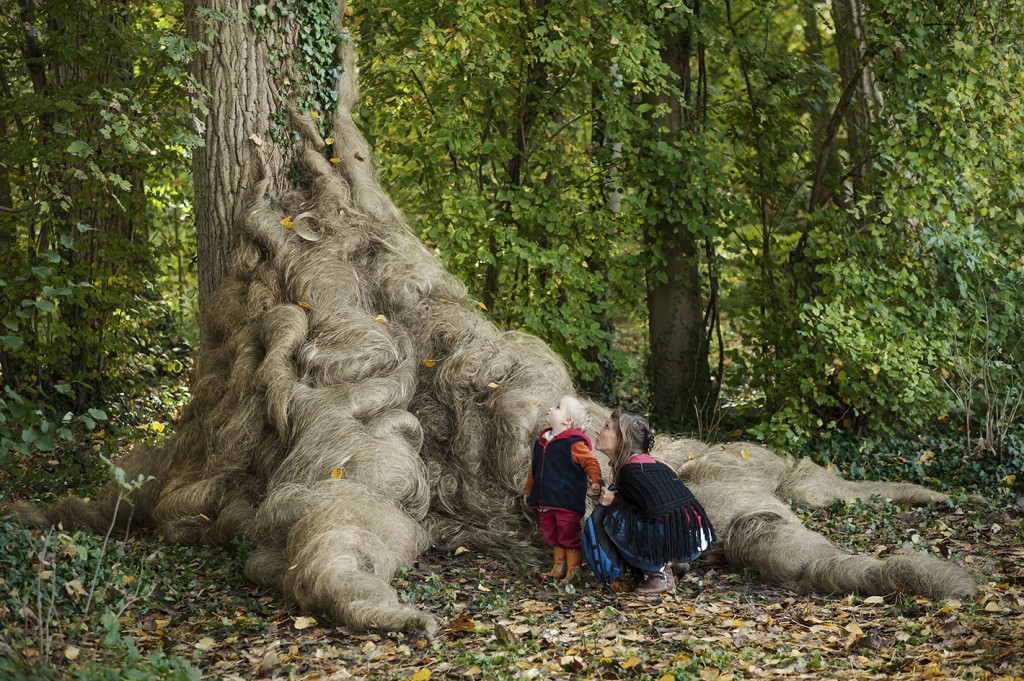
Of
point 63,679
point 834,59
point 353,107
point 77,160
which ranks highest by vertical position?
point 834,59

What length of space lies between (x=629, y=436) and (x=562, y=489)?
1.79ft

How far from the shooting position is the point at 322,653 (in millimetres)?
4707

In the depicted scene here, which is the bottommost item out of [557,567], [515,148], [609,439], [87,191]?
[557,567]

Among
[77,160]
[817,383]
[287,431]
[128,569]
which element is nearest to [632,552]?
[287,431]

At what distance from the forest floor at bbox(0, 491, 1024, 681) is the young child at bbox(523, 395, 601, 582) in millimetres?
226

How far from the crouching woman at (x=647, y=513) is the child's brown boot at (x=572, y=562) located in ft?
1.02

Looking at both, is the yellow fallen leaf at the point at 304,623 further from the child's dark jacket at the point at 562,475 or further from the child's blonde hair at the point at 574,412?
the child's blonde hair at the point at 574,412

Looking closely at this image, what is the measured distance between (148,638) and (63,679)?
1277 millimetres

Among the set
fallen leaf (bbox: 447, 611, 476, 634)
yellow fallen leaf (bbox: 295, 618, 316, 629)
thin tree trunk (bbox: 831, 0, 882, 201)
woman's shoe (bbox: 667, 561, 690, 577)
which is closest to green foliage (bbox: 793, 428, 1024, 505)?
thin tree trunk (bbox: 831, 0, 882, 201)

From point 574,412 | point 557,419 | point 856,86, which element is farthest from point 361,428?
point 856,86

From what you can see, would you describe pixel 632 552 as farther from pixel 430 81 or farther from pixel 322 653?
pixel 430 81

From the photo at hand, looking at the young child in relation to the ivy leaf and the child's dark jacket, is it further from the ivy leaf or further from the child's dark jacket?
the ivy leaf

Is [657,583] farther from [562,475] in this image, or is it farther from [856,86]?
[856,86]

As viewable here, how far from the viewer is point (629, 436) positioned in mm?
5918
